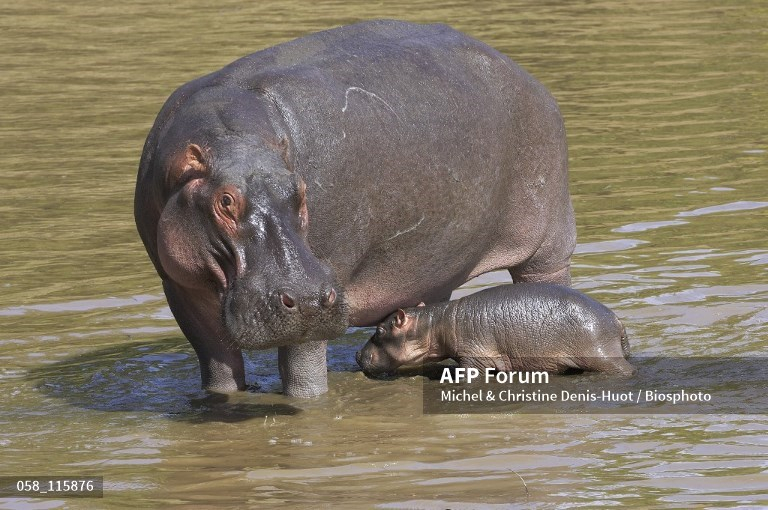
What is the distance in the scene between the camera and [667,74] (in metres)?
14.7

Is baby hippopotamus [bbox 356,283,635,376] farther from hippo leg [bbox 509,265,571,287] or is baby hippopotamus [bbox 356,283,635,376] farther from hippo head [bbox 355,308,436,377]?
hippo leg [bbox 509,265,571,287]

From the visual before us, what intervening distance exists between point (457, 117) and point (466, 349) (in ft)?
3.57

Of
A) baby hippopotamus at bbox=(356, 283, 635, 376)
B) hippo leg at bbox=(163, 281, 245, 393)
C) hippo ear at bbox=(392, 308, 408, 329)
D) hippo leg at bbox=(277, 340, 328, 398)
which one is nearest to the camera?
hippo leg at bbox=(163, 281, 245, 393)

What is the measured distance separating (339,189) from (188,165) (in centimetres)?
75

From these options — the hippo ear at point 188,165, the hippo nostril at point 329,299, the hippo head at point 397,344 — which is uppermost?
the hippo ear at point 188,165

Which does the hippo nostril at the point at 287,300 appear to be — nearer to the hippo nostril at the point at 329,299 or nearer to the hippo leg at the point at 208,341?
the hippo nostril at the point at 329,299

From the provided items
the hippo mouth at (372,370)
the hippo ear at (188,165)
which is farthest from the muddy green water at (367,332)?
the hippo ear at (188,165)

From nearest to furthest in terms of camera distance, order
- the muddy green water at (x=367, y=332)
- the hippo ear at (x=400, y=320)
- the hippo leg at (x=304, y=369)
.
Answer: the muddy green water at (x=367, y=332) → the hippo leg at (x=304, y=369) → the hippo ear at (x=400, y=320)

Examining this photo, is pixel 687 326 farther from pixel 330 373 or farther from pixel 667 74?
pixel 667 74

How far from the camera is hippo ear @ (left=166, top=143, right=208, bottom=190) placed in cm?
611

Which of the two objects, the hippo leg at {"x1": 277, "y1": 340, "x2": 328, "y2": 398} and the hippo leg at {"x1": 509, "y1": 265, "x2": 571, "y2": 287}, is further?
the hippo leg at {"x1": 509, "y1": 265, "x2": 571, "y2": 287}

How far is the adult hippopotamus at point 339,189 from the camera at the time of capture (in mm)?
5980

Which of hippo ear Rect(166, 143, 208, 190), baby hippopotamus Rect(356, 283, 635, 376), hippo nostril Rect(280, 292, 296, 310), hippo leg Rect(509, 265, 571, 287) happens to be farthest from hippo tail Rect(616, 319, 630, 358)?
hippo ear Rect(166, 143, 208, 190)

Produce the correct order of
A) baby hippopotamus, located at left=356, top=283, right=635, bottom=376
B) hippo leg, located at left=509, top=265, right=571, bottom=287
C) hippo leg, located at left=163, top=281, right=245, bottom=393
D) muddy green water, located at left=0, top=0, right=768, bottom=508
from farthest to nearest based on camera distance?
hippo leg, located at left=509, top=265, right=571, bottom=287
baby hippopotamus, located at left=356, top=283, right=635, bottom=376
hippo leg, located at left=163, top=281, right=245, bottom=393
muddy green water, located at left=0, top=0, right=768, bottom=508
